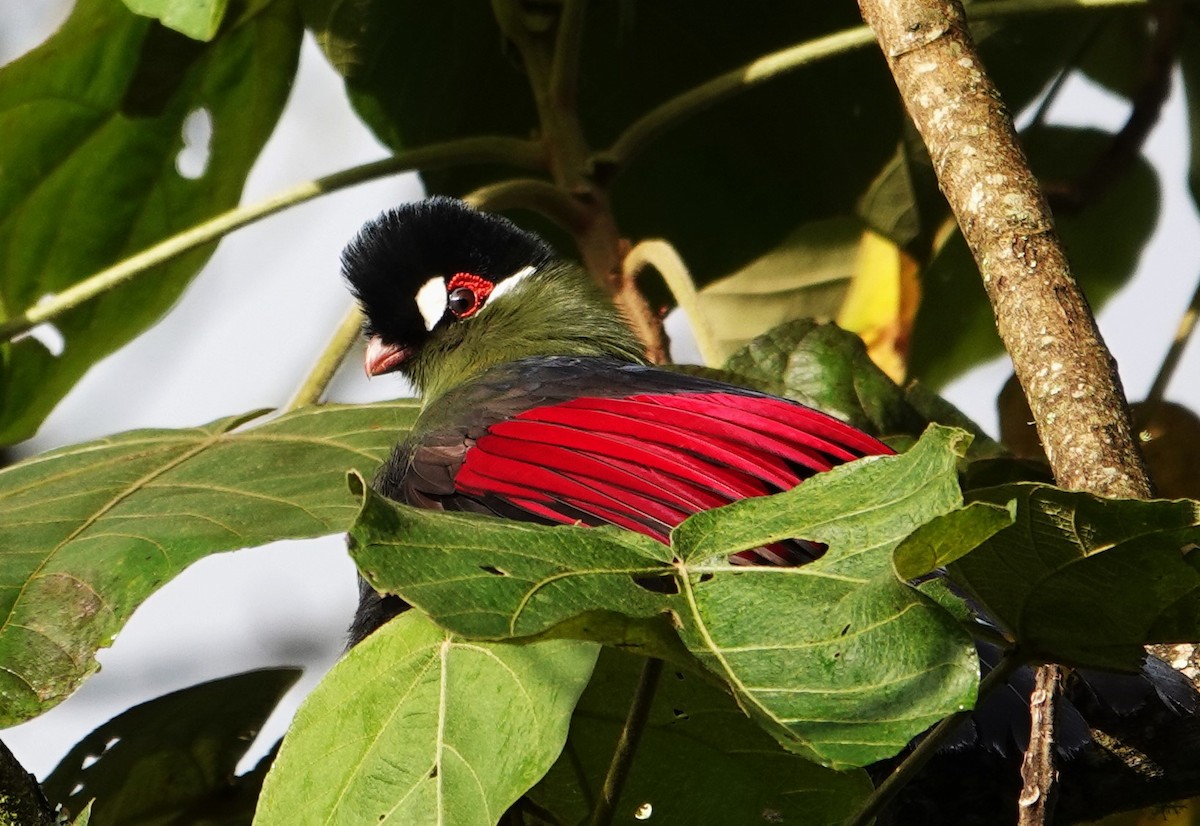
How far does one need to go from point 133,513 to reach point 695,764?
978 millimetres

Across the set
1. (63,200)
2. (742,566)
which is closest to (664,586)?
(742,566)

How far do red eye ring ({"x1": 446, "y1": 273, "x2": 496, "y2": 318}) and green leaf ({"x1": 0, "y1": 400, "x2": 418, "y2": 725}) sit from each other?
792 millimetres


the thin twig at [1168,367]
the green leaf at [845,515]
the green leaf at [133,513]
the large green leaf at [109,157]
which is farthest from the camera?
the large green leaf at [109,157]

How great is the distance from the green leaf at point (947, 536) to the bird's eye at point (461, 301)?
7.43 feet

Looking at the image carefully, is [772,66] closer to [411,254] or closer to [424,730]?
[411,254]

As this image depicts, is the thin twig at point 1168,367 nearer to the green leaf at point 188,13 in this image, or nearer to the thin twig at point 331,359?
the thin twig at point 331,359

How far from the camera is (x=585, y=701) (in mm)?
1717

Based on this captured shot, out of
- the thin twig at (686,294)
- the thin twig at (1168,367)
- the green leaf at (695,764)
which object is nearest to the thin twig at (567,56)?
the thin twig at (686,294)

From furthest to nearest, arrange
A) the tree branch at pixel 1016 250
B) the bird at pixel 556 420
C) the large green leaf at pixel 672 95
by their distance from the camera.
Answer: the large green leaf at pixel 672 95 → the bird at pixel 556 420 → the tree branch at pixel 1016 250

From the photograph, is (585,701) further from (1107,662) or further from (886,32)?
(886,32)

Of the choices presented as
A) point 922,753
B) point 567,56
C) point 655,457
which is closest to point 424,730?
point 922,753

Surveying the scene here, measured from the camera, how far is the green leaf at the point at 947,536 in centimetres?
115

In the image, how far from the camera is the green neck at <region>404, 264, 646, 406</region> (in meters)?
3.26

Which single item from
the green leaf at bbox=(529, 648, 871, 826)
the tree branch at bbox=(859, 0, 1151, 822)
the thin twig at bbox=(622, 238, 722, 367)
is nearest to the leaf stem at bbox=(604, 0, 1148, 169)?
the thin twig at bbox=(622, 238, 722, 367)
